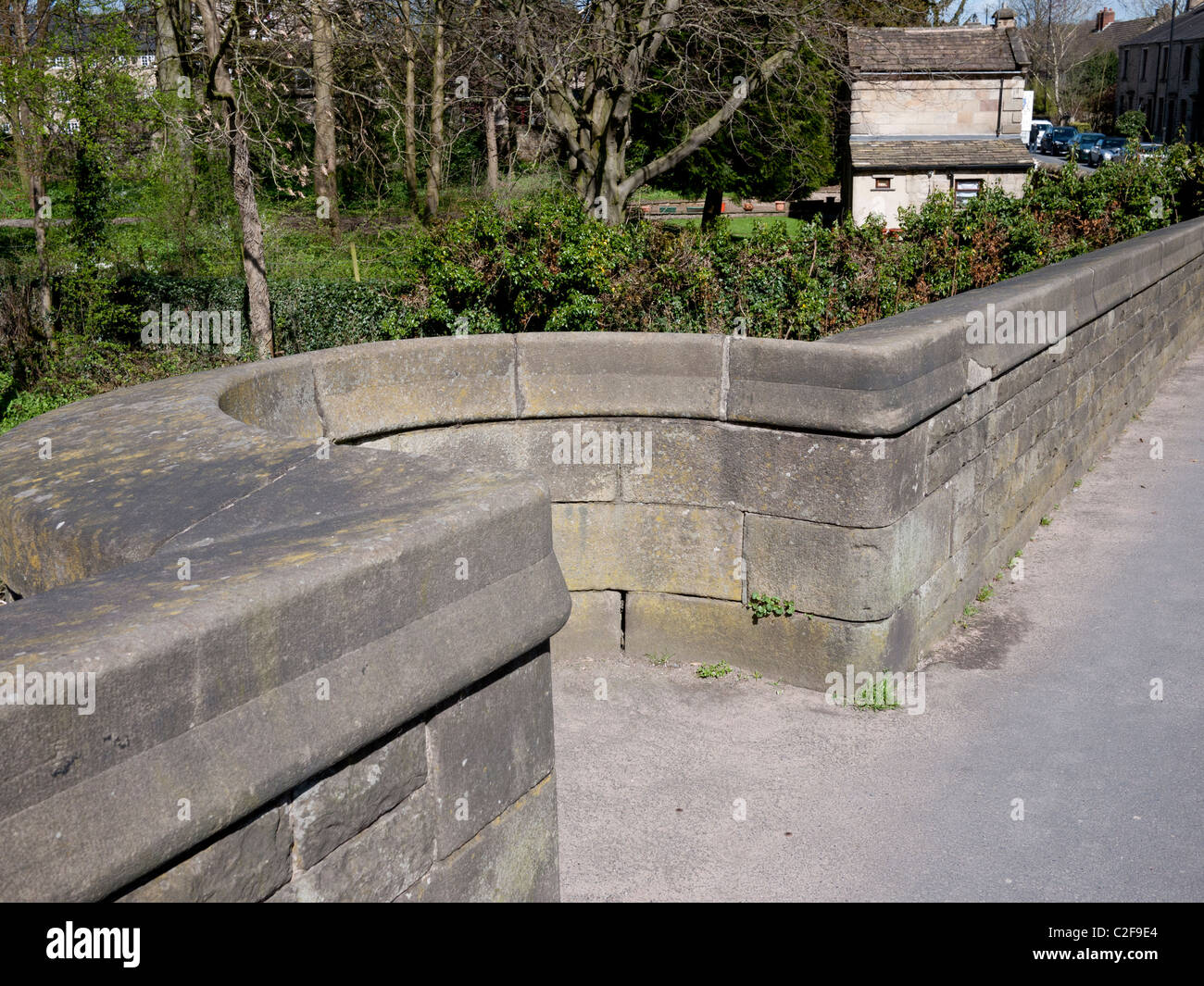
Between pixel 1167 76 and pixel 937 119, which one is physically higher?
pixel 1167 76

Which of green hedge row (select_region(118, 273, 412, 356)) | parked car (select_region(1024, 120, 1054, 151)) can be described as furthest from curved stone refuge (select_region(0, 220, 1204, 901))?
parked car (select_region(1024, 120, 1054, 151))

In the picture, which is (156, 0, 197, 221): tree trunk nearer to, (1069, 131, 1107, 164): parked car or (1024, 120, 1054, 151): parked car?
(1069, 131, 1107, 164): parked car

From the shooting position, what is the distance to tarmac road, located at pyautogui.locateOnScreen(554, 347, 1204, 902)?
12.2ft

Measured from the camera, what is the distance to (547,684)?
2410 mm

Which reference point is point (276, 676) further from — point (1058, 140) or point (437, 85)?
point (1058, 140)

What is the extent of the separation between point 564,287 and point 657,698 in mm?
4031

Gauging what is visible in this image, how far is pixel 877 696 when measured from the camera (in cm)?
493

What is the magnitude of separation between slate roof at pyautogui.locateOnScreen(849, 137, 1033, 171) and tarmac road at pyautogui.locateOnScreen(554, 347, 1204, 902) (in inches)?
1198

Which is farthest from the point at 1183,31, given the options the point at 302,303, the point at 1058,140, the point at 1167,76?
the point at 302,303

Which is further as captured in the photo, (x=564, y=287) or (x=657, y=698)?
(x=564, y=287)

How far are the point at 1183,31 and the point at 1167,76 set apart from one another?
8.05 feet
